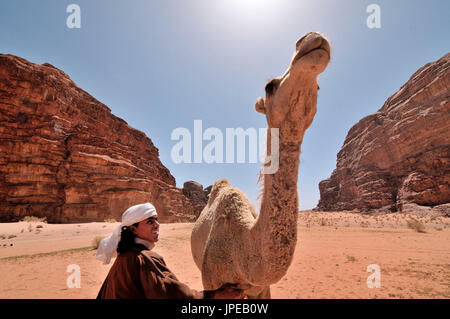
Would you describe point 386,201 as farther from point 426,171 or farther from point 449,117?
point 449,117

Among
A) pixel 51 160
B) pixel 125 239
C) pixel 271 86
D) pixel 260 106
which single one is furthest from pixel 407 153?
pixel 51 160

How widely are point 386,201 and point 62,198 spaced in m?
56.1

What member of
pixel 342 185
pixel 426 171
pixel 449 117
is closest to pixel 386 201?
pixel 426 171

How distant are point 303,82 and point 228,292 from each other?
6.40 ft

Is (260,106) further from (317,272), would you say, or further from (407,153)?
(407,153)

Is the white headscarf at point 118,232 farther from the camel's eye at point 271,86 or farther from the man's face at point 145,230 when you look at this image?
the camel's eye at point 271,86

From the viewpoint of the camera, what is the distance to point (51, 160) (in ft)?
105

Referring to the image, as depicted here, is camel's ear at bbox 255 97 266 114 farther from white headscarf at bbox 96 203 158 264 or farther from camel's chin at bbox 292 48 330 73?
white headscarf at bbox 96 203 158 264

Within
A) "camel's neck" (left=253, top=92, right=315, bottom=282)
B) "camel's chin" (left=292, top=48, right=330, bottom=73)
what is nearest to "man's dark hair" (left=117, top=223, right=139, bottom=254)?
"camel's neck" (left=253, top=92, right=315, bottom=282)

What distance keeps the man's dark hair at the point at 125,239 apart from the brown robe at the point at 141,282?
12 centimetres

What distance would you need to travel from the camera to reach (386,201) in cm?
4281

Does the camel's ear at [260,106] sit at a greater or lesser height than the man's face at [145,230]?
greater

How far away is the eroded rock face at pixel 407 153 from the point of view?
121ft

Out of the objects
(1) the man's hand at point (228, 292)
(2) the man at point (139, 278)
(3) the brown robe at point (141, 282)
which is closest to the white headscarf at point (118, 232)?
(2) the man at point (139, 278)
